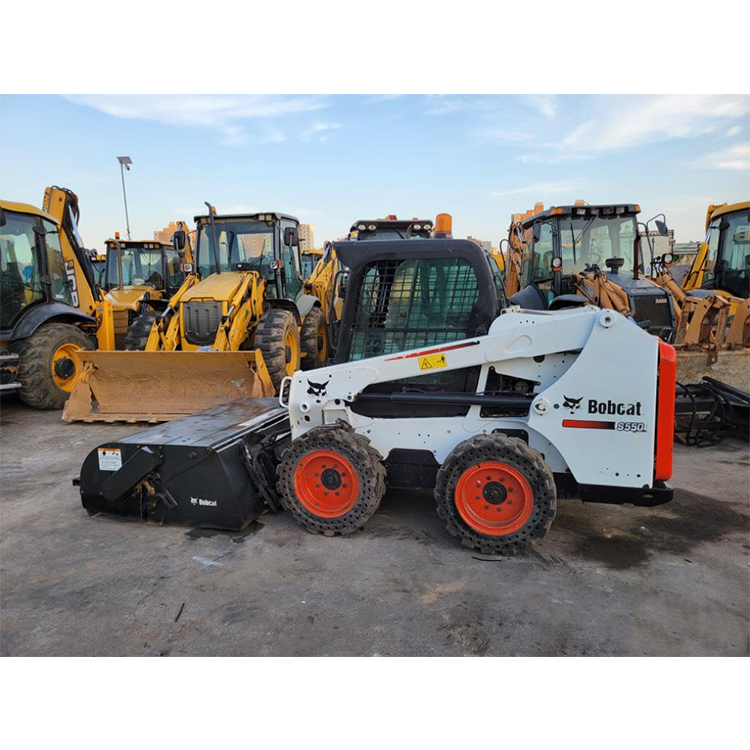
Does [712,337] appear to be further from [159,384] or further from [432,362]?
[159,384]

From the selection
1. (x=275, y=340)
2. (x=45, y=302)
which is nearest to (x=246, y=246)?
(x=275, y=340)

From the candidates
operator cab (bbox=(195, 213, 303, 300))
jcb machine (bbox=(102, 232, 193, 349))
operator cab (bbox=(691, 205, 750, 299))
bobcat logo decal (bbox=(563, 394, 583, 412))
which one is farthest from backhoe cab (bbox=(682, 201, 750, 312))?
jcb machine (bbox=(102, 232, 193, 349))

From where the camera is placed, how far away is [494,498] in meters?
3.41

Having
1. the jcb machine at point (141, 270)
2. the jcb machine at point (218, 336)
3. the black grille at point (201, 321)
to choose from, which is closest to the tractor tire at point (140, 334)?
the jcb machine at point (218, 336)

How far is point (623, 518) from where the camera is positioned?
396cm

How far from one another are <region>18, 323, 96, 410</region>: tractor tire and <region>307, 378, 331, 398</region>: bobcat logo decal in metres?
4.71

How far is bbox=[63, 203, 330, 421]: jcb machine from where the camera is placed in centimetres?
650

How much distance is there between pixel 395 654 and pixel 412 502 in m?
1.76

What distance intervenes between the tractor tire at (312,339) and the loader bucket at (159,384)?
2303 mm

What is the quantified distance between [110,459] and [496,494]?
2.61 metres

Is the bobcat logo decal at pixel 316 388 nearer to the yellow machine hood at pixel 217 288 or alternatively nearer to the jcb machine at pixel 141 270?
the yellow machine hood at pixel 217 288

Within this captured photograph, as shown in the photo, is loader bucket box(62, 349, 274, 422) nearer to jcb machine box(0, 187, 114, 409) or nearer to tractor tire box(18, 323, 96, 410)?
jcb machine box(0, 187, 114, 409)
